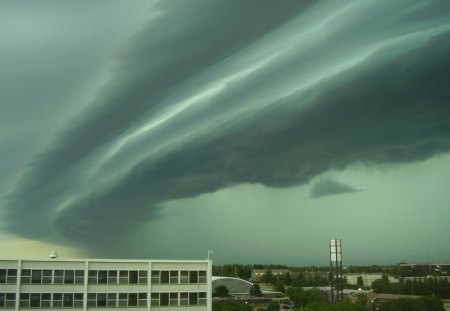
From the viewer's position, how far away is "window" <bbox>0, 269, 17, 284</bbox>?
152ft

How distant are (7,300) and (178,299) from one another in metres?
15.3

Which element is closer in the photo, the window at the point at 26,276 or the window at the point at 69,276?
the window at the point at 26,276

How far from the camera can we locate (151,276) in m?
49.4

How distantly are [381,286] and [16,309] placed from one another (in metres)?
107

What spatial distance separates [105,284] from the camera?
159 feet

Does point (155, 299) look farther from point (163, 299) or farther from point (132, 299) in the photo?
point (132, 299)

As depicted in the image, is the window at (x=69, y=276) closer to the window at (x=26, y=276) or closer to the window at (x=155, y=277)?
the window at (x=26, y=276)

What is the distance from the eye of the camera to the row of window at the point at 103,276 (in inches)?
1837

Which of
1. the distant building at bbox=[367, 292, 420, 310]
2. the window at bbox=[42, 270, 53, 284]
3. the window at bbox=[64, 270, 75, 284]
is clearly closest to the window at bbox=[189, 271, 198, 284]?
the window at bbox=[64, 270, 75, 284]

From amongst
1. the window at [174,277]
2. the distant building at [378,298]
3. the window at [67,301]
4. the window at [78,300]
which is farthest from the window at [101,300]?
the distant building at [378,298]

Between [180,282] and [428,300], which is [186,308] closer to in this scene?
[180,282]

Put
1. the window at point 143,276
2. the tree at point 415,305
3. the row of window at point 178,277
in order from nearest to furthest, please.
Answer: the window at point 143,276 → the row of window at point 178,277 → the tree at point 415,305

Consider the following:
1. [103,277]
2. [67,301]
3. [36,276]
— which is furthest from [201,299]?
[36,276]

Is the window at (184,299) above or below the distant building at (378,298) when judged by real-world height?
above
